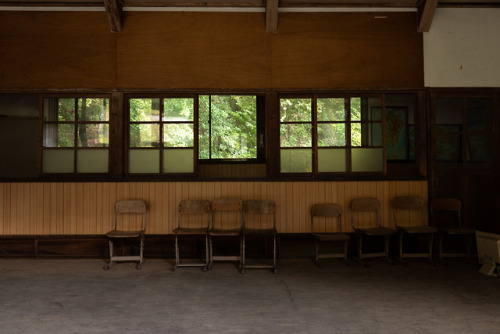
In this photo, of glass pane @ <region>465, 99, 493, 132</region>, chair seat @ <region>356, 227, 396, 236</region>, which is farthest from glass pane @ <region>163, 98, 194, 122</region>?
glass pane @ <region>465, 99, 493, 132</region>

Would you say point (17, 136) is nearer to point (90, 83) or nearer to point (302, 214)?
point (90, 83)

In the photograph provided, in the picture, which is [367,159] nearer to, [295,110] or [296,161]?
[296,161]

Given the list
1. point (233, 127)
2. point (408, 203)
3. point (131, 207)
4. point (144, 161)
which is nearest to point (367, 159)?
point (408, 203)

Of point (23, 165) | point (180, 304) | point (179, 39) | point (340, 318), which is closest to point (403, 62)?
point (179, 39)

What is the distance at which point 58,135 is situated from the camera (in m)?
5.98

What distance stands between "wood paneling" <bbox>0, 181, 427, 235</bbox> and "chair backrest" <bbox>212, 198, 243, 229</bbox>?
198mm

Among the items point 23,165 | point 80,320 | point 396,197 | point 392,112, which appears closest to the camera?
point 80,320

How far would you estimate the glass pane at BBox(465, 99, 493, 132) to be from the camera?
6.13m

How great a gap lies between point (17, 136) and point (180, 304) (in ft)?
25.8

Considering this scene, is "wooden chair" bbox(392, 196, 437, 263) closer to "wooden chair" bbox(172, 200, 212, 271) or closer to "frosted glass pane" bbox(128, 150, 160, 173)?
"wooden chair" bbox(172, 200, 212, 271)

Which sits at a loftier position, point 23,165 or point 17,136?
point 17,136

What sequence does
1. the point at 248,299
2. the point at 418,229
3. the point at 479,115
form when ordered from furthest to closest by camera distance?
1. the point at 479,115
2. the point at 418,229
3. the point at 248,299

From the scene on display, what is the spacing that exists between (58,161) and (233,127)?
5.41m

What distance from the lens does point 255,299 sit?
4.01 m
